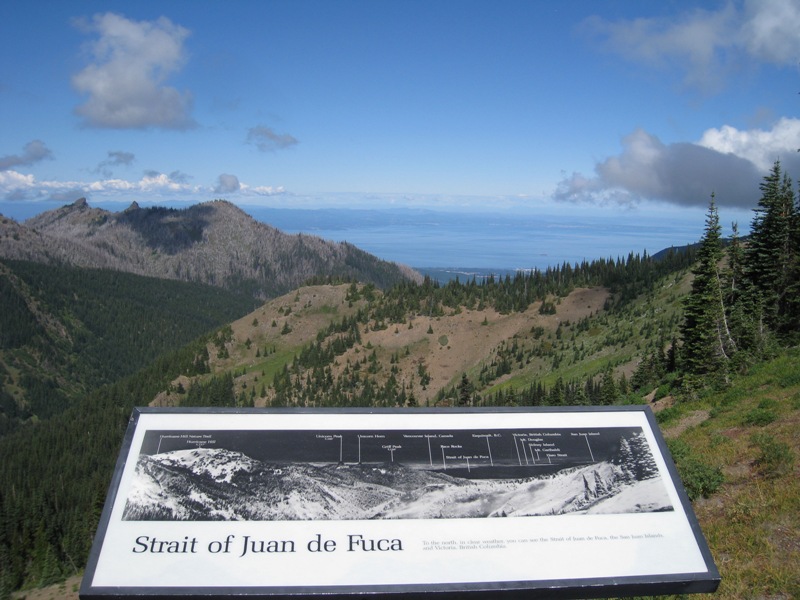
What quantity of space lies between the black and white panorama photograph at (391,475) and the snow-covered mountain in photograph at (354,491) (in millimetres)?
18

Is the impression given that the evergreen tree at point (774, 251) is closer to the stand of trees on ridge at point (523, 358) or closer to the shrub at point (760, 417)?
the stand of trees on ridge at point (523, 358)

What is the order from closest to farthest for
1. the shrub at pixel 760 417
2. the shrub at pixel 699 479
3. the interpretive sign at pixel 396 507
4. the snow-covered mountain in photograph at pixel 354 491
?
the interpretive sign at pixel 396 507 < the snow-covered mountain in photograph at pixel 354 491 < the shrub at pixel 699 479 < the shrub at pixel 760 417

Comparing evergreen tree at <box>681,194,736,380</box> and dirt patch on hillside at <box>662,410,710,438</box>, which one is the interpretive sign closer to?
dirt patch on hillside at <box>662,410,710,438</box>

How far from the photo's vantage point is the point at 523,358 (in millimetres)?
148875

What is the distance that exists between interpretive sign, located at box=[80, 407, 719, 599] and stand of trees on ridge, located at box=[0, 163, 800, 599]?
63.8 ft

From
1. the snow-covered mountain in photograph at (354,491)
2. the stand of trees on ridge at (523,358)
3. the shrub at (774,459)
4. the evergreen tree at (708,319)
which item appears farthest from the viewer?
the stand of trees on ridge at (523,358)

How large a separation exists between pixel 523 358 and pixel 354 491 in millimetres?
143837

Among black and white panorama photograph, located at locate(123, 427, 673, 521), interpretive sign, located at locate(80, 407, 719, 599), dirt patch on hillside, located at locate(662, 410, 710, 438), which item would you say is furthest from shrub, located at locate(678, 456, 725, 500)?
dirt patch on hillside, located at locate(662, 410, 710, 438)

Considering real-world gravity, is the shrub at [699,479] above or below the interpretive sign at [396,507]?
below

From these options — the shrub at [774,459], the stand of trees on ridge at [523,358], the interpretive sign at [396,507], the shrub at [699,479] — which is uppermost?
the interpretive sign at [396,507]

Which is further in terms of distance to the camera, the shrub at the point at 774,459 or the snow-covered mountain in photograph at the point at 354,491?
the shrub at the point at 774,459

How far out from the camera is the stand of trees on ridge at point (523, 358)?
1773 inches

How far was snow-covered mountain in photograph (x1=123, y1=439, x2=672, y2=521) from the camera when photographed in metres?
9.34

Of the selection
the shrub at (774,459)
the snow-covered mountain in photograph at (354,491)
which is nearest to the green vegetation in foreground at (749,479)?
the shrub at (774,459)
